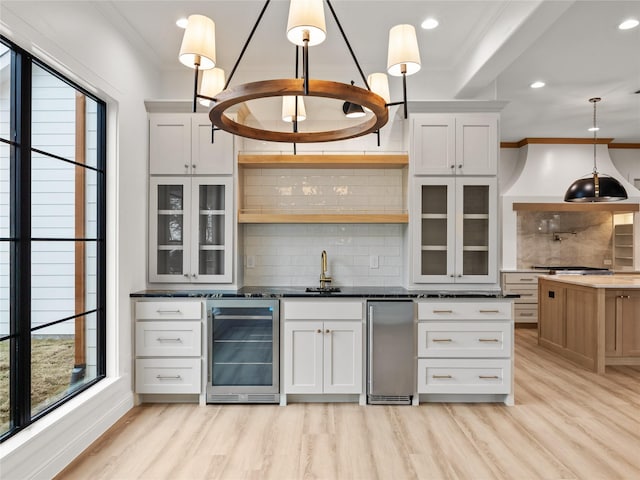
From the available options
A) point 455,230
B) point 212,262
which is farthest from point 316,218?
point 455,230

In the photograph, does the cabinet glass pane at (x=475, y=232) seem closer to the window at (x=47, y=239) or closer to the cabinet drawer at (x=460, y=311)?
the cabinet drawer at (x=460, y=311)

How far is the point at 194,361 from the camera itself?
3.31 metres

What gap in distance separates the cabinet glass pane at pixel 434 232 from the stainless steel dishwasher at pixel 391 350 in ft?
2.10

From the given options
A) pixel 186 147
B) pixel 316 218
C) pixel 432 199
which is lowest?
pixel 316 218

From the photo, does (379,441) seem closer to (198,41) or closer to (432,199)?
(432,199)

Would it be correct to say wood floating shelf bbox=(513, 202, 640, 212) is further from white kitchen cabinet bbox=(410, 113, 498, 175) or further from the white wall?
the white wall

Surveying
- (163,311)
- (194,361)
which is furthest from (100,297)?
(194,361)

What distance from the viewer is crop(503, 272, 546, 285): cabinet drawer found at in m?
A: 6.44

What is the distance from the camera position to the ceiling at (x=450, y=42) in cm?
290

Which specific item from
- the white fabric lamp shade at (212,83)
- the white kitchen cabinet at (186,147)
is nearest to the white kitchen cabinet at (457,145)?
the white kitchen cabinet at (186,147)

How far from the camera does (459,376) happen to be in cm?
331

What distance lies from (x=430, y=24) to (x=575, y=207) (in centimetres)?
491

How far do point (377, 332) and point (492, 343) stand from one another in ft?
3.07

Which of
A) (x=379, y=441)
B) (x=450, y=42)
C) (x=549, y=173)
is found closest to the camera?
(x=379, y=441)
